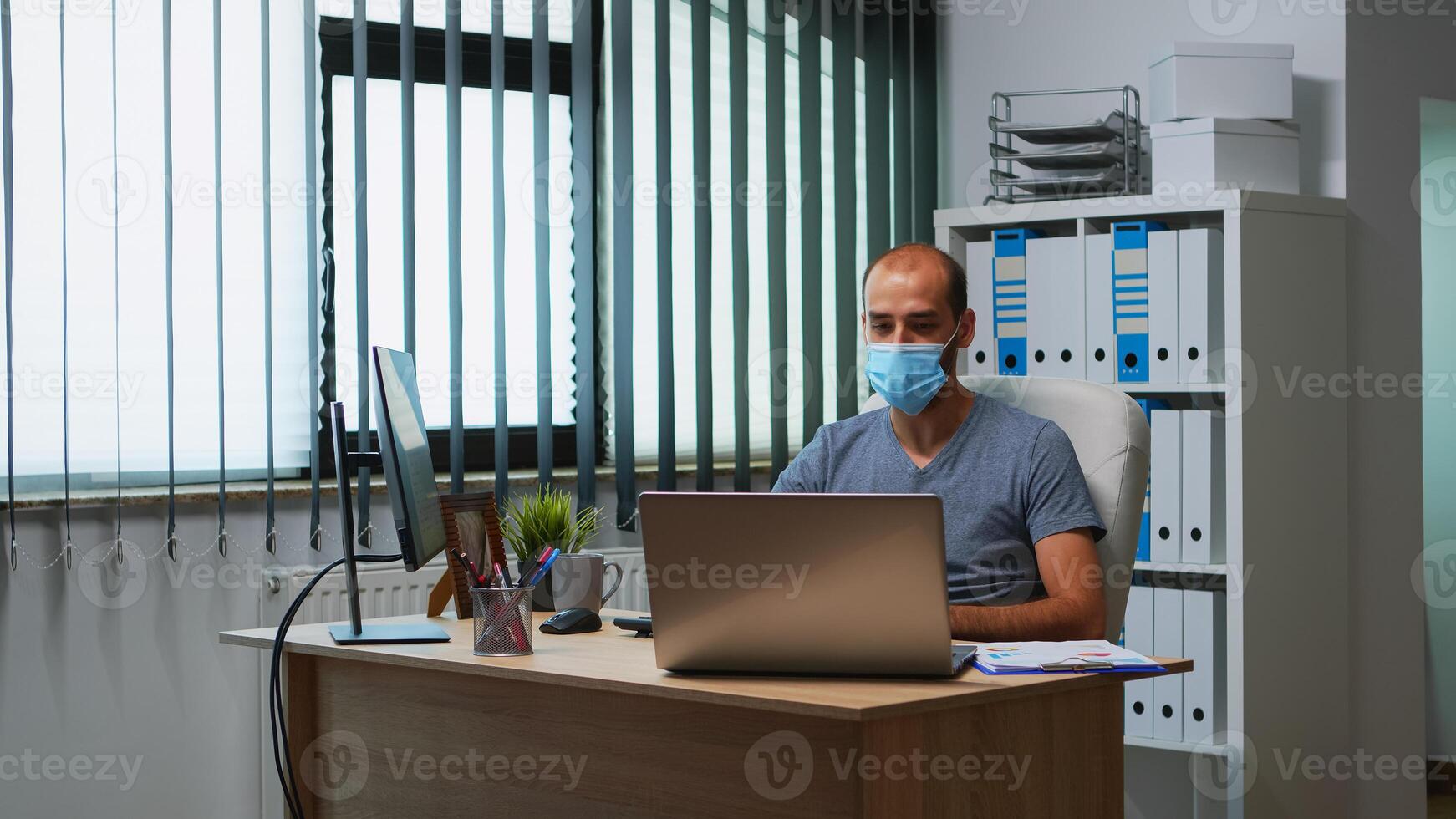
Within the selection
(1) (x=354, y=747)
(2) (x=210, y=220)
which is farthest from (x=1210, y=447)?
(2) (x=210, y=220)

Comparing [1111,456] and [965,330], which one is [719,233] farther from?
[1111,456]

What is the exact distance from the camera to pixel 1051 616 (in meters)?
1.73

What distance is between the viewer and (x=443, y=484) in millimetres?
2910

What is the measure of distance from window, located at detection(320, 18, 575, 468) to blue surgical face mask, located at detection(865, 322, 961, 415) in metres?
1.20

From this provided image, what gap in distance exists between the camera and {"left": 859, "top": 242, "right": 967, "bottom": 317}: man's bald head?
2.01 meters

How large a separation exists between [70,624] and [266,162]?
3.16 feet

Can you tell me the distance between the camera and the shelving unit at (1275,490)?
278 cm

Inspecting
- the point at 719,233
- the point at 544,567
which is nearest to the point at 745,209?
the point at 719,233

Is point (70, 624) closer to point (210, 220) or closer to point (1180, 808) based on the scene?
point (210, 220)

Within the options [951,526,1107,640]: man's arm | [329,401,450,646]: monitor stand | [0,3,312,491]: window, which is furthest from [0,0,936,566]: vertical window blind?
[951,526,1107,640]: man's arm

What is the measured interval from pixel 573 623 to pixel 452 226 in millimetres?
1311

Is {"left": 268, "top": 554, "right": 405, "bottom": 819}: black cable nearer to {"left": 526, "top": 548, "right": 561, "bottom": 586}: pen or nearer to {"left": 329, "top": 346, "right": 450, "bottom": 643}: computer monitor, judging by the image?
{"left": 329, "top": 346, "right": 450, "bottom": 643}: computer monitor

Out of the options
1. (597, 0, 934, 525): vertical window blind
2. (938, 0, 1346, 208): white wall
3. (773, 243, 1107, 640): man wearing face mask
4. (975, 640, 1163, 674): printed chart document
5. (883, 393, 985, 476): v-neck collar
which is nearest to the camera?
(975, 640, 1163, 674): printed chart document

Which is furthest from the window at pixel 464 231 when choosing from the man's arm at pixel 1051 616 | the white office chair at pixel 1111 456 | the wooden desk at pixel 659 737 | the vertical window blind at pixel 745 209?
the man's arm at pixel 1051 616
